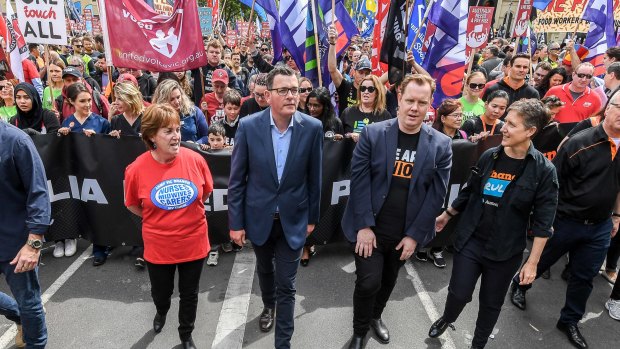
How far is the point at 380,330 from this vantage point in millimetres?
3461

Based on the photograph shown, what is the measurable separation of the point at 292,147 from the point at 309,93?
2120 millimetres

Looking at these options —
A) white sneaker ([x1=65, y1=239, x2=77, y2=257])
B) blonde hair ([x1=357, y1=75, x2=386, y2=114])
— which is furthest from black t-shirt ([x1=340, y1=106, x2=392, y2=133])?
white sneaker ([x1=65, y1=239, x2=77, y2=257])

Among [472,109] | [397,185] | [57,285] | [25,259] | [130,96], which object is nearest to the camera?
[25,259]

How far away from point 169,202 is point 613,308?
13.8ft

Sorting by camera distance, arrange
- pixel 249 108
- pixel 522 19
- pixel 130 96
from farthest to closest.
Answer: pixel 522 19 < pixel 249 108 < pixel 130 96

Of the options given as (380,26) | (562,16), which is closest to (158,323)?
(380,26)

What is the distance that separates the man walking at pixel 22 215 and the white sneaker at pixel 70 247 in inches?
78.3

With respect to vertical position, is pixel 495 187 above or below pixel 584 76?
below

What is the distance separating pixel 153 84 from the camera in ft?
25.1

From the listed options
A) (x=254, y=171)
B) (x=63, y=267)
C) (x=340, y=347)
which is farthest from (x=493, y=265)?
(x=63, y=267)

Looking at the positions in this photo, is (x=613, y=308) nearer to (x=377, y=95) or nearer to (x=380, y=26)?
(x=377, y=95)

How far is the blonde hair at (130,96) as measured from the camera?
14.3 feet

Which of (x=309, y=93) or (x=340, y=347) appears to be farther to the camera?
(x=309, y=93)

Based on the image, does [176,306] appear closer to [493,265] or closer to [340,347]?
[340,347]
